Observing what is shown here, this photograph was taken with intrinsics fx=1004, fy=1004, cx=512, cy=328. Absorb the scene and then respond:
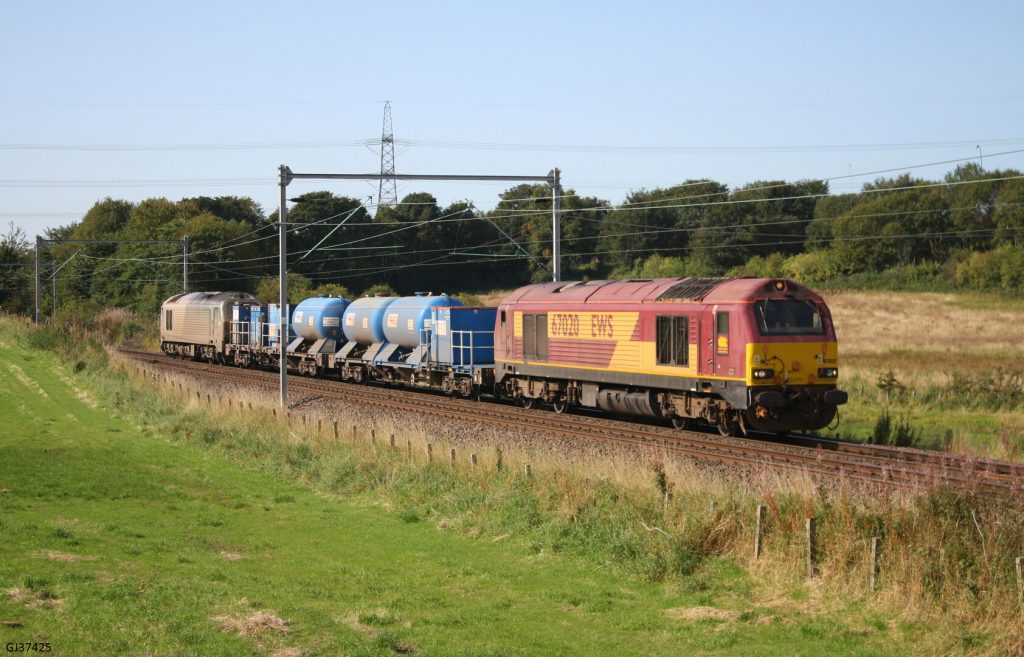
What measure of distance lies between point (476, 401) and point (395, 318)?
245 inches

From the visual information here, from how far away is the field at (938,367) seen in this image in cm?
2428

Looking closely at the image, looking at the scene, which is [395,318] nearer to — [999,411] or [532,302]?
[532,302]

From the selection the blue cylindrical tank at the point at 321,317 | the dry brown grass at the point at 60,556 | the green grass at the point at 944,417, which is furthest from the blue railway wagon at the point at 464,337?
the dry brown grass at the point at 60,556

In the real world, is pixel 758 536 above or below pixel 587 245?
below

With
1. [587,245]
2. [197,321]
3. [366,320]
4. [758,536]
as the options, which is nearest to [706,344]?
[758,536]

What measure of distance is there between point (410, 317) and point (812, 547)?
25100 millimetres

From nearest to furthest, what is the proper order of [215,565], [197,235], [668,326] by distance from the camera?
[215,565] < [668,326] < [197,235]

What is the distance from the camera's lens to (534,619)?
416 inches

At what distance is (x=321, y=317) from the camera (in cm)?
4169

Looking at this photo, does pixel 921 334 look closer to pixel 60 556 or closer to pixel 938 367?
pixel 938 367

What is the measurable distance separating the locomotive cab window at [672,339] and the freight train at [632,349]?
26 millimetres

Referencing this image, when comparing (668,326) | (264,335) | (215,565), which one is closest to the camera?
(215,565)

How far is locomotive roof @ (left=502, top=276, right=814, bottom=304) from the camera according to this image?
21.8 meters

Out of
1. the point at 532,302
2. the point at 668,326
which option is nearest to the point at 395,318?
the point at 532,302
